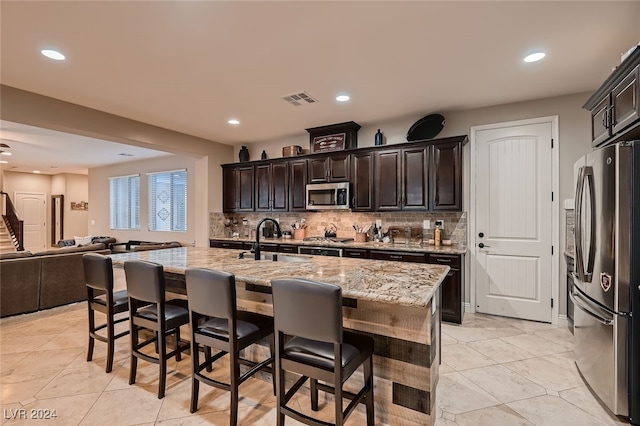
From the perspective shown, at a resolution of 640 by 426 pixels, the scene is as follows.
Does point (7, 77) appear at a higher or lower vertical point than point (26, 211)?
higher

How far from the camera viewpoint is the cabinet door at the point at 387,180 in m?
4.32

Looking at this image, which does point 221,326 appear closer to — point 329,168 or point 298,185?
point 329,168

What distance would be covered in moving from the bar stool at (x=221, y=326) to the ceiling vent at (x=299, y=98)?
2488 millimetres

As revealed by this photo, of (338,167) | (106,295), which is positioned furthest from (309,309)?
(338,167)

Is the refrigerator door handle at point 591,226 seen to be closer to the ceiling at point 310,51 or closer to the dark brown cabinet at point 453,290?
the ceiling at point 310,51

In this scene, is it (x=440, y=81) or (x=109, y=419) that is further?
(x=440, y=81)

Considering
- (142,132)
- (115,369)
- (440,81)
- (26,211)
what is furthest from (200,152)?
(26,211)

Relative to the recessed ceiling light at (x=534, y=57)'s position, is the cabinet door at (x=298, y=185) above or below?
below

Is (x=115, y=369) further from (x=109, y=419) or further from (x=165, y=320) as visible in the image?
(x=165, y=320)

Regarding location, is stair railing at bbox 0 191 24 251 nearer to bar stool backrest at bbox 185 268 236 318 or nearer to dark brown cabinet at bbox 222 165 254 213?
dark brown cabinet at bbox 222 165 254 213

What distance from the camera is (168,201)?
7.30 meters

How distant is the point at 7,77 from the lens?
3.07 m

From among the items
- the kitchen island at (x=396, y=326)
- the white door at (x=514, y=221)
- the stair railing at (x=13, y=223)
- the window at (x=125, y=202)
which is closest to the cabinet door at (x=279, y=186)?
the white door at (x=514, y=221)

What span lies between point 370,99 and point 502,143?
5.93ft
